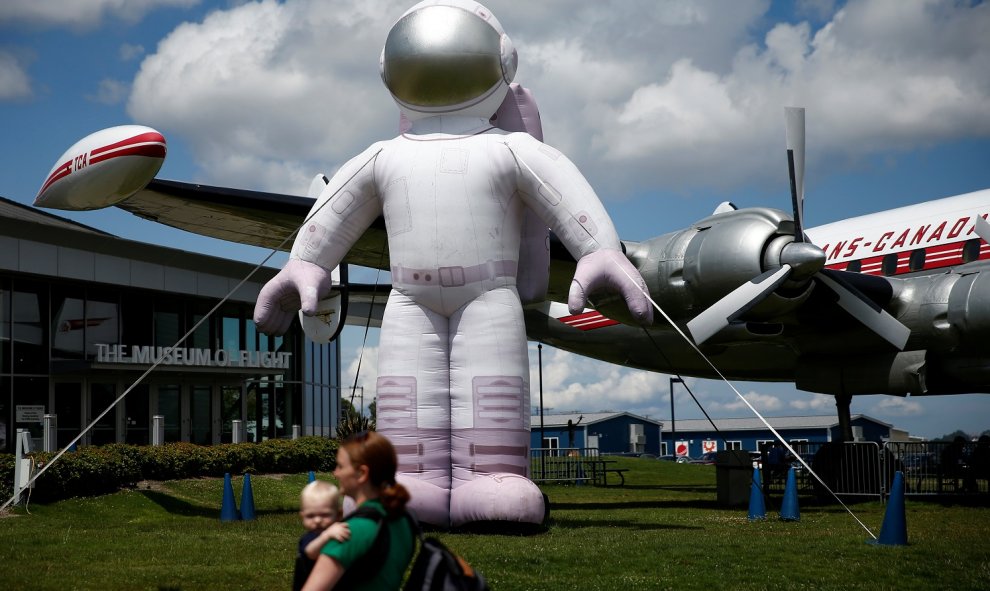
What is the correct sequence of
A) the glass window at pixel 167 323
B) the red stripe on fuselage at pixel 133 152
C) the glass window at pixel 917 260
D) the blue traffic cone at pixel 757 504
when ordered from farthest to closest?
1. the glass window at pixel 167 323
2. the glass window at pixel 917 260
3. the blue traffic cone at pixel 757 504
4. the red stripe on fuselage at pixel 133 152

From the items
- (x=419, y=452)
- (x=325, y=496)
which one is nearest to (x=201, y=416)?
(x=419, y=452)

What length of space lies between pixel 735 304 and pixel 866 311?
2331 millimetres

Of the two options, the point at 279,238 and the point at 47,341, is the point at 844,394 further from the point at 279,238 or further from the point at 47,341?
the point at 47,341

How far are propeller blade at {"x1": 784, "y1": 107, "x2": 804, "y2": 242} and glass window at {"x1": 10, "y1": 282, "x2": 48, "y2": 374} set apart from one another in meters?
19.5

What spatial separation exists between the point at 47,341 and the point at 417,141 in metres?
19.1

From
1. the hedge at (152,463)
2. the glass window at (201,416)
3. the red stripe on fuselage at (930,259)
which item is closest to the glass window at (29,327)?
the glass window at (201,416)

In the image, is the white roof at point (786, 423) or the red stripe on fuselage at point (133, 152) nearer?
the red stripe on fuselage at point (133, 152)

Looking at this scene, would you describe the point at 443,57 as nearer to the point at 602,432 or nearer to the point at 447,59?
the point at 447,59

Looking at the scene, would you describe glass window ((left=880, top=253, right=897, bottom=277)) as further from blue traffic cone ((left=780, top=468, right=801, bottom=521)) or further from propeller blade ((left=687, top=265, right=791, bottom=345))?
blue traffic cone ((left=780, top=468, right=801, bottom=521))

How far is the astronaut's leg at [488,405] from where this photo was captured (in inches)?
331

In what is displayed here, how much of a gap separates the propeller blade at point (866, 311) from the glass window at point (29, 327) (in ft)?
64.0

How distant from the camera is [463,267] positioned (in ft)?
27.9

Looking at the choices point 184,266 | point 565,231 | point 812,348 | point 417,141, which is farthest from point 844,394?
point 184,266

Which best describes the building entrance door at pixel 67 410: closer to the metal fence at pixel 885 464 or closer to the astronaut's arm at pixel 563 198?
the metal fence at pixel 885 464
